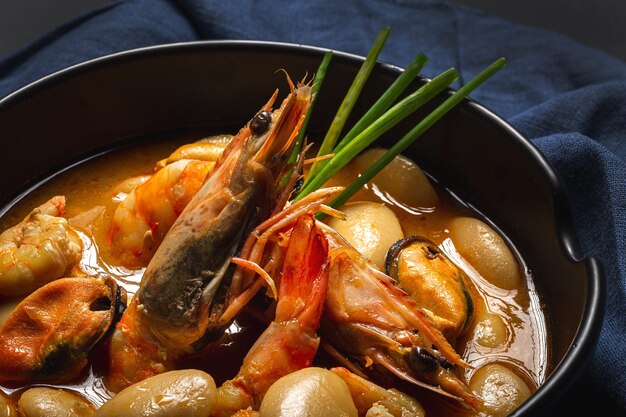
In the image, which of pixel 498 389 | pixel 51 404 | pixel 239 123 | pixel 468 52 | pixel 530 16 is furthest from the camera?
pixel 530 16

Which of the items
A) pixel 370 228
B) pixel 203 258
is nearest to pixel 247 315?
pixel 203 258

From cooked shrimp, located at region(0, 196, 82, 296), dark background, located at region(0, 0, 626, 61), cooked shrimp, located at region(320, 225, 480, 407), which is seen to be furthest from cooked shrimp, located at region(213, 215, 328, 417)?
dark background, located at region(0, 0, 626, 61)

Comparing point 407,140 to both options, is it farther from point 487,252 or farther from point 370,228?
point 487,252

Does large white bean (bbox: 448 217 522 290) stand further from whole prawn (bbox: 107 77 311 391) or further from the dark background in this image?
the dark background

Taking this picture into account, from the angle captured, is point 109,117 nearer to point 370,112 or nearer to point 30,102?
point 30,102

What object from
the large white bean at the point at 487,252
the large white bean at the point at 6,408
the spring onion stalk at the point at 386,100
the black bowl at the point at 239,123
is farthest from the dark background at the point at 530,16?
the large white bean at the point at 6,408

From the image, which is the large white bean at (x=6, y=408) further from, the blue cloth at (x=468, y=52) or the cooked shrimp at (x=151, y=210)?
the blue cloth at (x=468, y=52)
